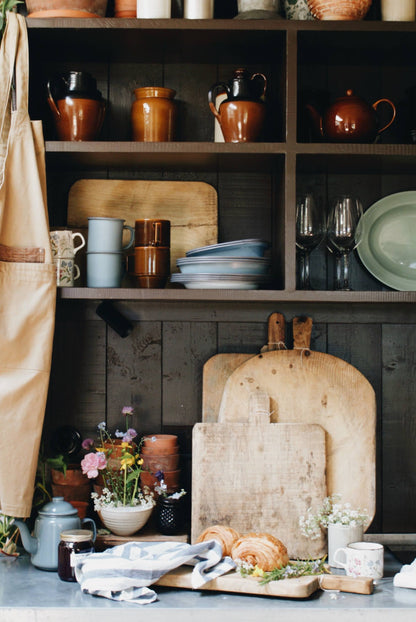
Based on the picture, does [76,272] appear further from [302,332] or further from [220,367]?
[302,332]

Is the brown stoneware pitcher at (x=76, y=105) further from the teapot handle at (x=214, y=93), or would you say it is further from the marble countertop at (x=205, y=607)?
the marble countertop at (x=205, y=607)

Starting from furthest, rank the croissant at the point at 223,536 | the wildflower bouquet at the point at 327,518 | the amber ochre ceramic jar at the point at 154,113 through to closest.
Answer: the amber ochre ceramic jar at the point at 154,113
the wildflower bouquet at the point at 327,518
the croissant at the point at 223,536

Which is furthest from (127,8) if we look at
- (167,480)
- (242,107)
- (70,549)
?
(70,549)

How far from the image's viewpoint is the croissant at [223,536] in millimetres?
1825

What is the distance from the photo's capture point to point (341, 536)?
1.91 metres

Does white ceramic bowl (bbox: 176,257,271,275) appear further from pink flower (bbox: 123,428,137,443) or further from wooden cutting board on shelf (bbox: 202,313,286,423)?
pink flower (bbox: 123,428,137,443)

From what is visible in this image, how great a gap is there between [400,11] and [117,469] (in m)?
1.46

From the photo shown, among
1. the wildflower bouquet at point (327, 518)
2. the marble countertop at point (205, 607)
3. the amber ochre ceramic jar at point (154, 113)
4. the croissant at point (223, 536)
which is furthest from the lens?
the amber ochre ceramic jar at point (154, 113)

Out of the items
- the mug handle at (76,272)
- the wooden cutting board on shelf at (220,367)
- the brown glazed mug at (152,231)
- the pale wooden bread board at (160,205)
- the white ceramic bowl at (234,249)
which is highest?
the pale wooden bread board at (160,205)

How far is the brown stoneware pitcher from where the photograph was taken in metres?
1.98

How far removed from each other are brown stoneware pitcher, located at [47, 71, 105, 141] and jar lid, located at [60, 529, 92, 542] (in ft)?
3.36

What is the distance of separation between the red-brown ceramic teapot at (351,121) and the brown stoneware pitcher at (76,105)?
2.06 ft

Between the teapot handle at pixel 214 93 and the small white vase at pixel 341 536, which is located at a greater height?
the teapot handle at pixel 214 93

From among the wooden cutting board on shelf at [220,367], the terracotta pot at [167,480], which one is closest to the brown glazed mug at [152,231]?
the wooden cutting board on shelf at [220,367]
